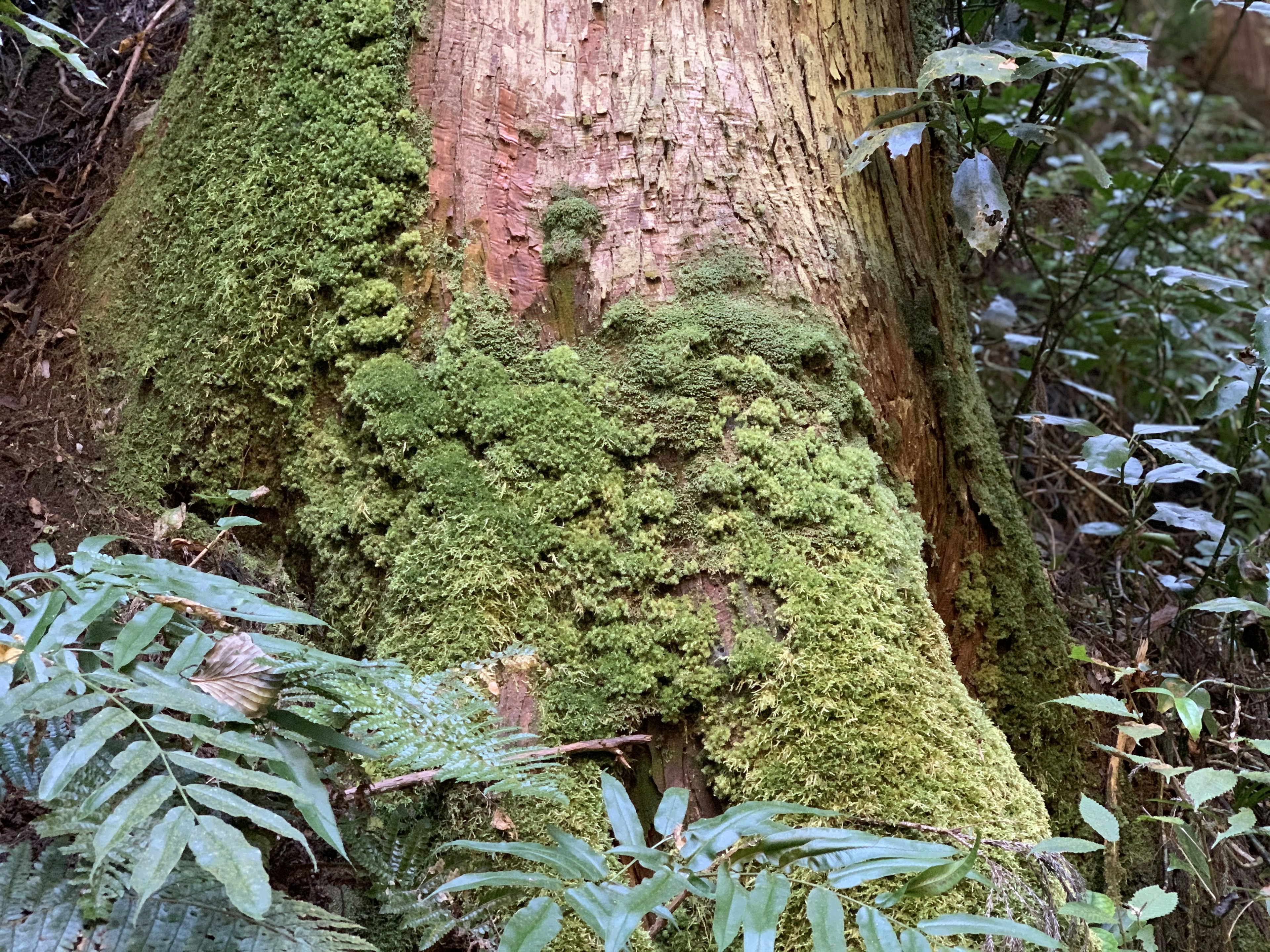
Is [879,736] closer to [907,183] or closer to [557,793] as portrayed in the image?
[557,793]

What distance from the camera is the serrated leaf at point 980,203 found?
2281 millimetres

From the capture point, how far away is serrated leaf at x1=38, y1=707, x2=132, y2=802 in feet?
3.53

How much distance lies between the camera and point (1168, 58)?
9031 mm

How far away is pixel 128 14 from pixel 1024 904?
388 cm

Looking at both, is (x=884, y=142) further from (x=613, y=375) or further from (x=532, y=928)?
(x=532, y=928)

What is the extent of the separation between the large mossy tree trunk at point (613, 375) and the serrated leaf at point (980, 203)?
0.57ft

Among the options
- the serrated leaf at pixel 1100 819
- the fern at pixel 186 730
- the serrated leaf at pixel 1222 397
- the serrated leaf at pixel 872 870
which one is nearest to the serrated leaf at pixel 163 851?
the fern at pixel 186 730

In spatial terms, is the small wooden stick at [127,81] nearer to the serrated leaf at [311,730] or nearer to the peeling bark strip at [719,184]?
the peeling bark strip at [719,184]

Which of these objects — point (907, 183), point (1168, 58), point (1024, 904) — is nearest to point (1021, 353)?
point (907, 183)

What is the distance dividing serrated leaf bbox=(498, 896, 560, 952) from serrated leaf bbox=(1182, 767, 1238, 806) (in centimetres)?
127

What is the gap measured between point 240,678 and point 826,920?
0.89m

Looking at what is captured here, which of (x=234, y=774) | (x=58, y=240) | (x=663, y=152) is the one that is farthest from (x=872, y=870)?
(x=58, y=240)

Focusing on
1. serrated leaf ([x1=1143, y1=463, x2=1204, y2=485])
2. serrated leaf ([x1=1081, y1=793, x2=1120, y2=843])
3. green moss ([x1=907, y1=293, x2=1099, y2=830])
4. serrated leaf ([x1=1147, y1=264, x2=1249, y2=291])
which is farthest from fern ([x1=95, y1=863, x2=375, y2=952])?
serrated leaf ([x1=1147, y1=264, x2=1249, y2=291])

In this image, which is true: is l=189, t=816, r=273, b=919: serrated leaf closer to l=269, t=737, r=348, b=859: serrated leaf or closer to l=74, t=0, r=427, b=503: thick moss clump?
l=269, t=737, r=348, b=859: serrated leaf
